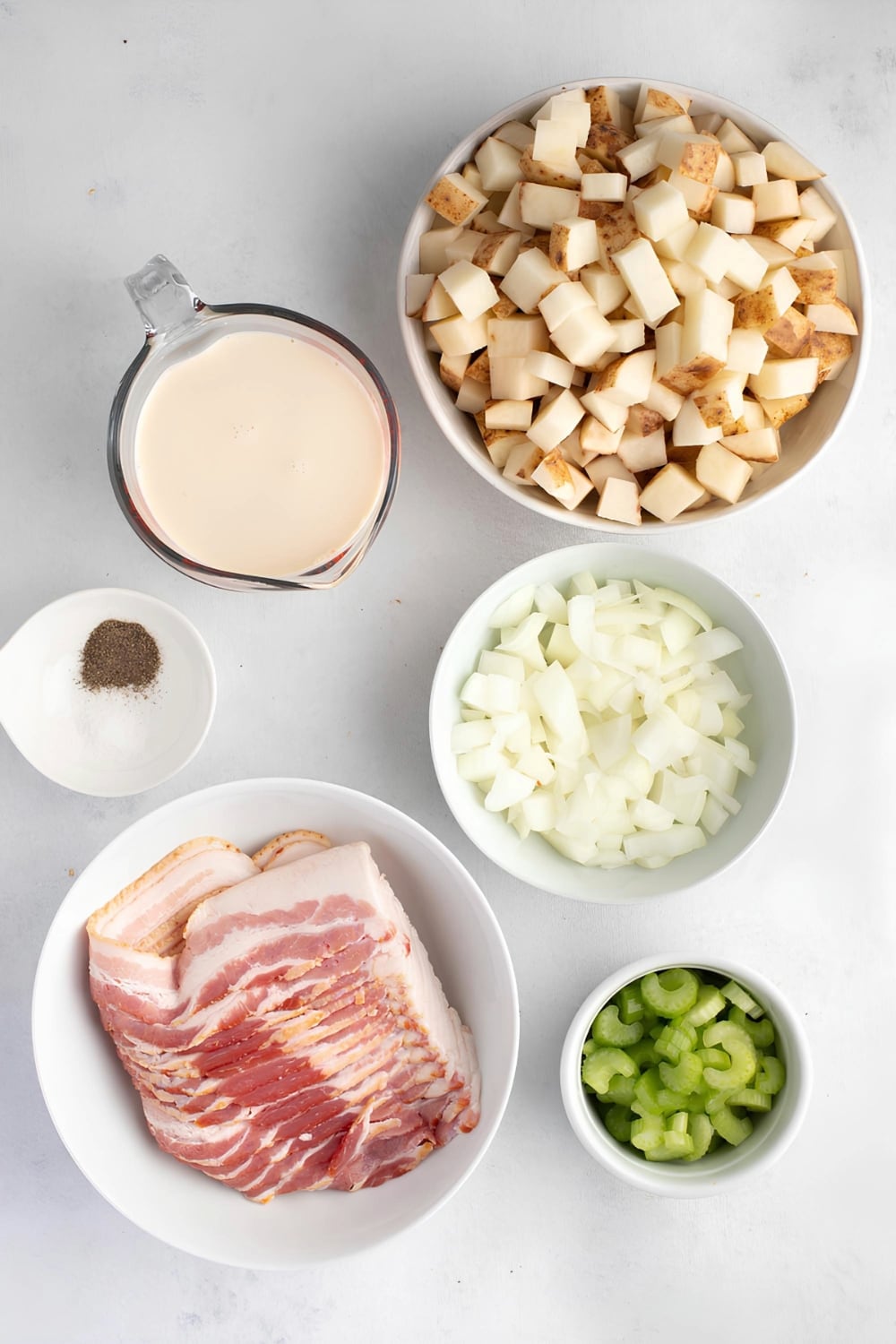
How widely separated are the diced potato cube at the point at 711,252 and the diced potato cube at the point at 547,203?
0.53 ft

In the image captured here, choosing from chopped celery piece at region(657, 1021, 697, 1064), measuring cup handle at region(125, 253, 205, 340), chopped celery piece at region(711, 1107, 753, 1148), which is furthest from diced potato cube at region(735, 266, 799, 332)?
chopped celery piece at region(711, 1107, 753, 1148)

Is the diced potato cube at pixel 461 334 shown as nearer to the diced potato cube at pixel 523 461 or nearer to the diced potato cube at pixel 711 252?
the diced potato cube at pixel 523 461

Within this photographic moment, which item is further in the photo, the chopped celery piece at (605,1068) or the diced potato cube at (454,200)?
the chopped celery piece at (605,1068)

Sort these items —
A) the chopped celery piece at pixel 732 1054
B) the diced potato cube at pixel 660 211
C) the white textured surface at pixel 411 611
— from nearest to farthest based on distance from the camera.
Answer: the diced potato cube at pixel 660 211
the chopped celery piece at pixel 732 1054
the white textured surface at pixel 411 611

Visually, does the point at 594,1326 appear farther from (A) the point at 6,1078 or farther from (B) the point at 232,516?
(B) the point at 232,516

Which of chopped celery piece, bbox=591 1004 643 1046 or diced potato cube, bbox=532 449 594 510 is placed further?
chopped celery piece, bbox=591 1004 643 1046

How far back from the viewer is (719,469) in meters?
1.39

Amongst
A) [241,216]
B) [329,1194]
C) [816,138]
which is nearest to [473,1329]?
[329,1194]

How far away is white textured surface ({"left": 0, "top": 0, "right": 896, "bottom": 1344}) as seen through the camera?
155 centimetres

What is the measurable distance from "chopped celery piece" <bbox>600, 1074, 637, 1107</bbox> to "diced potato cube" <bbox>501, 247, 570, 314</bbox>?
1094 millimetres

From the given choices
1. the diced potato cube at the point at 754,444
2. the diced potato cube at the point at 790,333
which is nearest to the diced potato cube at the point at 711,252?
the diced potato cube at the point at 790,333

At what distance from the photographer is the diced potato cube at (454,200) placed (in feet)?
4.43

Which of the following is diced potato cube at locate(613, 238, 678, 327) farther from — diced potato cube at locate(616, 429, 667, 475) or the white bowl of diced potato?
diced potato cube at locate(616, 429, 667, 475)

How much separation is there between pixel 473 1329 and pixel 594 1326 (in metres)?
0.19
